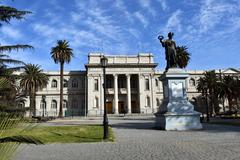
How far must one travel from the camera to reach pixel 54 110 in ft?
228

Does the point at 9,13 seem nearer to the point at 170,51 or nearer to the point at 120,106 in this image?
the point at 170,51

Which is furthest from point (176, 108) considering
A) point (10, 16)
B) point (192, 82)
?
point (192, 82)

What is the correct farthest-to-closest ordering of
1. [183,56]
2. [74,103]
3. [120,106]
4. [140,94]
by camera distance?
[74,103], [120,106], [140,94], [183,56]

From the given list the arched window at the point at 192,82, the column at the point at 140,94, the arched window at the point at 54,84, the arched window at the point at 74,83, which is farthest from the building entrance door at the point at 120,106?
the arched window at the point at 192,82

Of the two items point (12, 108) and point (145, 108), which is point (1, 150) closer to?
point (12, 108)

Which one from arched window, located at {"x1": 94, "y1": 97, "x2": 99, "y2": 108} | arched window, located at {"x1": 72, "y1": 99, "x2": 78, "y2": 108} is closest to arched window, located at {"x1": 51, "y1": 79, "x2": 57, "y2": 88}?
arched window, located at {"x1": 72, "y1": 99, "x2": 78, "y2": 108}

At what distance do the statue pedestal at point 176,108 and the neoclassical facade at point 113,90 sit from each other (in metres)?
44.6

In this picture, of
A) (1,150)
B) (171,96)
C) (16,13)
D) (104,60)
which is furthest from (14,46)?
(171,96)

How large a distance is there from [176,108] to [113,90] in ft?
161

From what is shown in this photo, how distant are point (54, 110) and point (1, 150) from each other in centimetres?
6903

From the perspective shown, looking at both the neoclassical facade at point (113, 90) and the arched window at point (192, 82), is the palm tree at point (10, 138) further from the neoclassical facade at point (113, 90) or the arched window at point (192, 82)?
the arched window at point (192, 82)

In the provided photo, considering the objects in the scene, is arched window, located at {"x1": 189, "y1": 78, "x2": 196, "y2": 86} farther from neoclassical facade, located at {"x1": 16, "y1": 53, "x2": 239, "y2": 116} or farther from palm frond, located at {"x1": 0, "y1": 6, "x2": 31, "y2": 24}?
palm frond, located at {"x1": 0, "y1": 6, "x2": 31, "y2": 24}

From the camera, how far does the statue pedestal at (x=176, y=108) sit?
17.3 m

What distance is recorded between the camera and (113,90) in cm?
6644
